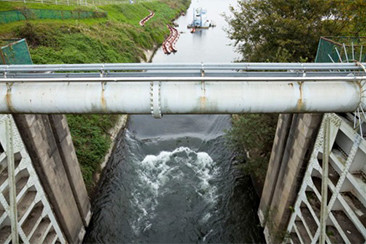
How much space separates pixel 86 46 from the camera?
112 ft

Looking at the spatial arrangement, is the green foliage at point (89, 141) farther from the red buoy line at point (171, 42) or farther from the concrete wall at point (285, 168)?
the red buoy line at point (171, 42)

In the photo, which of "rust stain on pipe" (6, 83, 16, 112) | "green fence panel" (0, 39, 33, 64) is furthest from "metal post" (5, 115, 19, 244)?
"green fence panel" (0, 39, 33, 64)

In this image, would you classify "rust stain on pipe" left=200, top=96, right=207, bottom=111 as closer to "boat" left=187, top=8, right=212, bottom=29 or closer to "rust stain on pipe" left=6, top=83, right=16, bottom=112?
"rust stain on pipe" left=6, top=83, right=16, bottom=112

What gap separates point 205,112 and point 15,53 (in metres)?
9.79

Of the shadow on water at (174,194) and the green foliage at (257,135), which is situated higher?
the green foliage at (257,135)

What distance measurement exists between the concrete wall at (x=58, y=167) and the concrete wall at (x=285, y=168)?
12.5m

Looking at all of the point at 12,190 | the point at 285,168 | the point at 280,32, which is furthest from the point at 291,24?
the point at 12,190

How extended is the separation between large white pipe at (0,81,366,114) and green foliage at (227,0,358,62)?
11.0 m

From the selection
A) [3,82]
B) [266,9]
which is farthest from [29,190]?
[266,9]

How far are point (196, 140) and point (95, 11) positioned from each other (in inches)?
1342

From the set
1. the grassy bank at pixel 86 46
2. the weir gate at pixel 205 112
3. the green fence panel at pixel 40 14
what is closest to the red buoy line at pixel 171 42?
the grassy bank at pixel 86 46

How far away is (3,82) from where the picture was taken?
974cm

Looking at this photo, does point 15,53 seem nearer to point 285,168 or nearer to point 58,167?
point 58,167

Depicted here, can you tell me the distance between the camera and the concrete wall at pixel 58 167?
12961 mm
